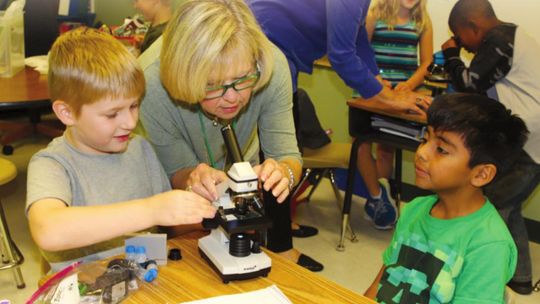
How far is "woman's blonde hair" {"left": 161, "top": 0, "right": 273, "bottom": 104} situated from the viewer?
1379 mm

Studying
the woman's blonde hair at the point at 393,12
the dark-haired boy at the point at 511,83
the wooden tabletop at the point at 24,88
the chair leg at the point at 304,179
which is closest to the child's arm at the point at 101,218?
the wooden tabletop at the point at 24,88

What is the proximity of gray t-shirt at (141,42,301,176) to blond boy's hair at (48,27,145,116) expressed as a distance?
0.18 metres

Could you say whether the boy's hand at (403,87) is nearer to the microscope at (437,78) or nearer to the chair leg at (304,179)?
the microscope at (437,78)

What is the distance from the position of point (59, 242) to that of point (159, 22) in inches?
106

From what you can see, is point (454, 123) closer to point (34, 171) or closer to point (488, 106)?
point (488, 106)

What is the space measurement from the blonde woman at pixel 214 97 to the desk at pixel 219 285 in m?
0.18

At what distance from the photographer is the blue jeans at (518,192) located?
273 centimetres

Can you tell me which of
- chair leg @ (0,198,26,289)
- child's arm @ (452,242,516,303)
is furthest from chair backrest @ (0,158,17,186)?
child's arm @ (452,242,516,303)

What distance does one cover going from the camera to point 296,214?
12.0 ft

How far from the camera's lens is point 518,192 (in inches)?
109

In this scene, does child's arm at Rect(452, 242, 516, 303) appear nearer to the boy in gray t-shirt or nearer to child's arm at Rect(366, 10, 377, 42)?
the boy in gray t-shirt

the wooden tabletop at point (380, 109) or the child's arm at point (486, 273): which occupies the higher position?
the child's arm at point (486, 273)

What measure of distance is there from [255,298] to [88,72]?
2.25 feet

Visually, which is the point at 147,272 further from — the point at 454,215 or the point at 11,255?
the point at 11,255
